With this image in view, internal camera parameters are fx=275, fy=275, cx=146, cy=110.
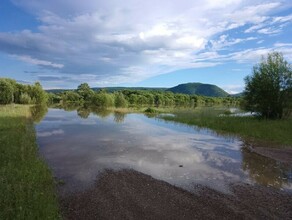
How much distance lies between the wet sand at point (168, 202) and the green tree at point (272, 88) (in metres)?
29.6

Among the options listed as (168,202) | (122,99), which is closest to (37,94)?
(122,99)

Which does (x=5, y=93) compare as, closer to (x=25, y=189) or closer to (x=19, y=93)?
(x=19, y=93)

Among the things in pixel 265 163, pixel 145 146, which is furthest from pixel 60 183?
pixel 265 163

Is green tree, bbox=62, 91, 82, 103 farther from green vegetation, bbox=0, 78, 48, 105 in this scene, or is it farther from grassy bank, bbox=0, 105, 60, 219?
grassy bank, bbox=0, 105, 60, 219

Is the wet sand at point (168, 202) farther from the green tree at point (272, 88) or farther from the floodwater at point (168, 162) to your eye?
the green tree at point (272, 88)

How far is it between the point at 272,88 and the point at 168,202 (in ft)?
112

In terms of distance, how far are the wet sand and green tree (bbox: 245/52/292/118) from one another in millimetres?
29592

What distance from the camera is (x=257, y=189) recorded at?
12.7 metres

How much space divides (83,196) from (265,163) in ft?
40.8

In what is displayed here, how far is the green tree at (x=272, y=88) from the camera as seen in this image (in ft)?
127

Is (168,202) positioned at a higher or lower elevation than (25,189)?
lower

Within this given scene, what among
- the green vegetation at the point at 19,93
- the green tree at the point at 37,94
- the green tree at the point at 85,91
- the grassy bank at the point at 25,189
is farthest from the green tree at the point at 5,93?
the grassy bank at the point at 25,189

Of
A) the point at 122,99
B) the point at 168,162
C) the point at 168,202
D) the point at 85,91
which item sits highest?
the point at 85,91

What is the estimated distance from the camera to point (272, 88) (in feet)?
129
